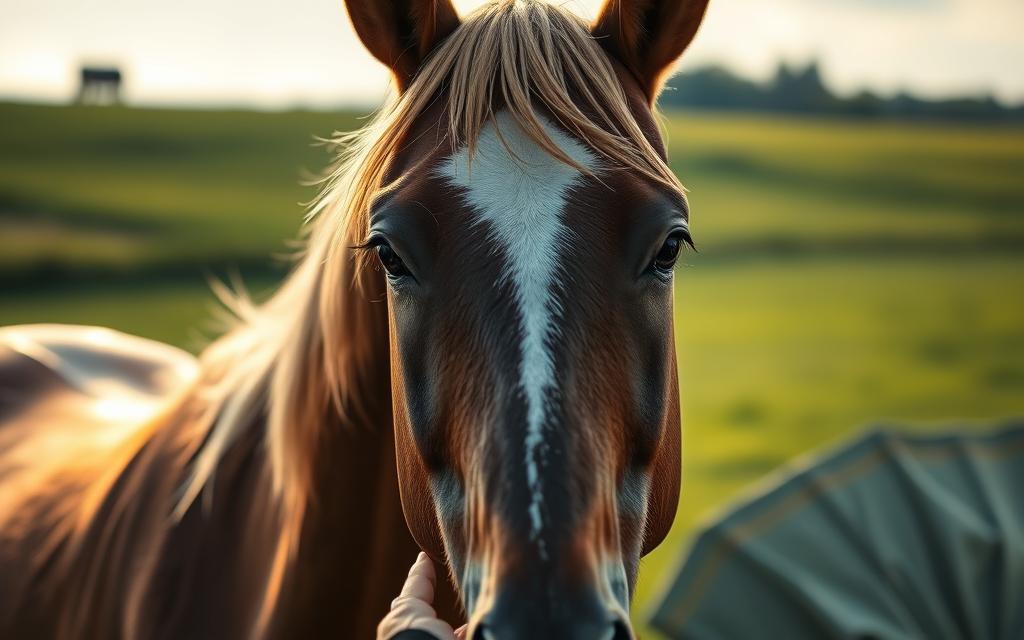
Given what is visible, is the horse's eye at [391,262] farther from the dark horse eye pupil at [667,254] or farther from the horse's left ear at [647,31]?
the horse's left ear at [647,31]

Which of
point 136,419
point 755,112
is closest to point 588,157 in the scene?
point 136,419

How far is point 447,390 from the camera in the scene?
1.32 metres

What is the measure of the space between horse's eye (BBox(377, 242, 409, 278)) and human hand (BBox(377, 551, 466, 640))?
19.4 inches

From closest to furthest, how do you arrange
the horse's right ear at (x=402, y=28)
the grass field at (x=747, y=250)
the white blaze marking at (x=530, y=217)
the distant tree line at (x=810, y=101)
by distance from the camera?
the white blaze marking at (x=530, y=217), the horse's right ear at (x=402, y=28), the grass field at (x=747, y=250), the distant tree line at (x=810, y=101)

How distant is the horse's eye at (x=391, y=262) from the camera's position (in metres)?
1.41

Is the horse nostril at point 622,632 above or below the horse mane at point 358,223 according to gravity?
below

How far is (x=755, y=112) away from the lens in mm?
22094

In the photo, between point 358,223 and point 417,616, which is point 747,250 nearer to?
point 358,223

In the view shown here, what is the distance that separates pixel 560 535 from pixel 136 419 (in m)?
2.18

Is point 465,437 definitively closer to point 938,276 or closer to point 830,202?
point 938,276

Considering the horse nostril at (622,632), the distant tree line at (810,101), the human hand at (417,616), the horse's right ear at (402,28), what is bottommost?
the human hand at (417,616)

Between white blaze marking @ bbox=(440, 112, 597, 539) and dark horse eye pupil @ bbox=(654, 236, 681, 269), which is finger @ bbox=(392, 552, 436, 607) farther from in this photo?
dark horse eye pupil @ bbox=(654, 236, 681, 269)

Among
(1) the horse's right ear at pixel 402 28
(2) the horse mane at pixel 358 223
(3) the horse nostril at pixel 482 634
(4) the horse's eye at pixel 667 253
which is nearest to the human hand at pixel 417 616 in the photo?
(3) the horse nostril at pixel 482 634

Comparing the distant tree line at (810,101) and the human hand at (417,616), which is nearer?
the human hand at (417,616)
